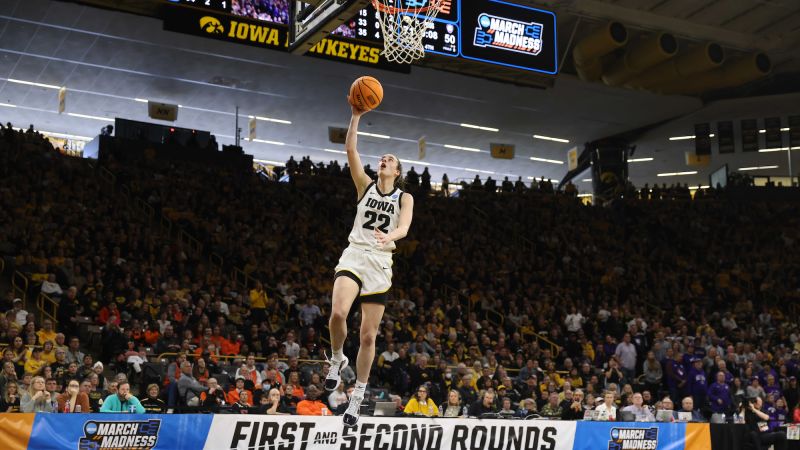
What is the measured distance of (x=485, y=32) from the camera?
53.8ft

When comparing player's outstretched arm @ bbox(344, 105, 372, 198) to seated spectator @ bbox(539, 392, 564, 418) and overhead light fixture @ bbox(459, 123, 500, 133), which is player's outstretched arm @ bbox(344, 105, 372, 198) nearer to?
seated spectator @ bbox(539, 392, 564, 418)

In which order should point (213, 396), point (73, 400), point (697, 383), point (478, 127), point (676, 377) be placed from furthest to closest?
1. point (478, 127)
2. point (676, 377)
3. point (697, 383)
4. point (213, 396)
5. point (73, 400)

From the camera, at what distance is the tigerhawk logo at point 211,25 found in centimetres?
1467

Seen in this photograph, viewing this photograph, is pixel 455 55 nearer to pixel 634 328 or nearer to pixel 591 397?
pixel 591 397

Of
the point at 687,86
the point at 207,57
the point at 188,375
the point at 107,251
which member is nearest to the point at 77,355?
the point at 188,375

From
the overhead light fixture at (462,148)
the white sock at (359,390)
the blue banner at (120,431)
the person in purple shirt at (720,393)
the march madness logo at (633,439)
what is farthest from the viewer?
the overhead light fixture at (462,148)

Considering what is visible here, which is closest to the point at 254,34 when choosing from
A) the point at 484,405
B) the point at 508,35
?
the point at 508,35

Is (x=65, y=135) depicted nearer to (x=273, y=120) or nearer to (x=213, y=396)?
(x=273, y=120)

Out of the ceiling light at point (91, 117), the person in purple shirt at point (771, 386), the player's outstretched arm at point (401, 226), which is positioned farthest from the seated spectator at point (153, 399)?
the ceiling light at point (91, 117)

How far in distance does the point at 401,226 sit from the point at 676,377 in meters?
14.3

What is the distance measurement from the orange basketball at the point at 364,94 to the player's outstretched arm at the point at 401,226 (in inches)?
35.1

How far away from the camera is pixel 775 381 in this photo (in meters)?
20.5

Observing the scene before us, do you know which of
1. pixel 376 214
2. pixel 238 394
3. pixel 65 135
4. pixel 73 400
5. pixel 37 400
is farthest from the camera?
pixel 65 135

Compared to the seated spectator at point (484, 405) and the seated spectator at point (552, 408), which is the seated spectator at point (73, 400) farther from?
the seated spectator at point (552, 408)
